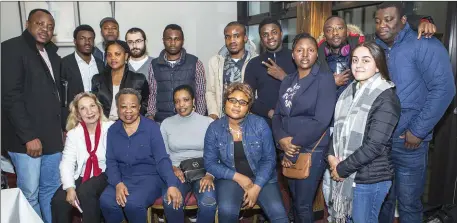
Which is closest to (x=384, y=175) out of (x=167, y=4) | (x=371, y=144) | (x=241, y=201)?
(x=371, y=144)

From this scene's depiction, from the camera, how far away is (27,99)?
2.56 meters

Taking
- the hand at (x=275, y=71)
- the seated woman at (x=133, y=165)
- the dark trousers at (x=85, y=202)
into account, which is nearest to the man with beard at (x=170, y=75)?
the seated woman at (x=133, y=165)

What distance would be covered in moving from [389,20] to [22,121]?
8.61ft

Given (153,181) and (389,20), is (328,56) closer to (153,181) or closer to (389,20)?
(389,20)

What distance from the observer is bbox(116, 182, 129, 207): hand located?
2400 millimetres

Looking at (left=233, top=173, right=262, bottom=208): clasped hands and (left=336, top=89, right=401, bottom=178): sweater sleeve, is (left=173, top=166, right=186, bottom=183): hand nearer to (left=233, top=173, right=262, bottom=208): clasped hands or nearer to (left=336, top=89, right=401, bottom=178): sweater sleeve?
(left=233, top=173, right=262, bottom=208): clasped hands

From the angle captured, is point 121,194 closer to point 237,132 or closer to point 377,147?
point 237,132

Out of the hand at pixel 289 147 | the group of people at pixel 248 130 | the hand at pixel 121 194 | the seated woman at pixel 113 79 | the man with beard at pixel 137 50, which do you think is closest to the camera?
the group of people at pixel 248 130

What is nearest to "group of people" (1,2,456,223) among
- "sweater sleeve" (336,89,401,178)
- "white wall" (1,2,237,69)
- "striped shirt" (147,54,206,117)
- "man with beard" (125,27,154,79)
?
"sweater sleeve" (336,89,401,178)

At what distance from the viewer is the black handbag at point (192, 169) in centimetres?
258

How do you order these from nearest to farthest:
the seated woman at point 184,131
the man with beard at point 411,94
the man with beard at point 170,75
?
the man with beard at point 411,94 < the seated woman at point 184,131 < the man with beard at point 170,75

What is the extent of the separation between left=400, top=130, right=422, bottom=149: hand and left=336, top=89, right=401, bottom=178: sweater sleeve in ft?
1.09

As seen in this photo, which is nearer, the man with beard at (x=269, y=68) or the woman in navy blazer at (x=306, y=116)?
the woman in navy blazer at (x=306, y=116)

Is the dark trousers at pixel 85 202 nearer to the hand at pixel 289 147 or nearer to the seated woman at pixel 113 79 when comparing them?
the seated woman at pixel 113 79
